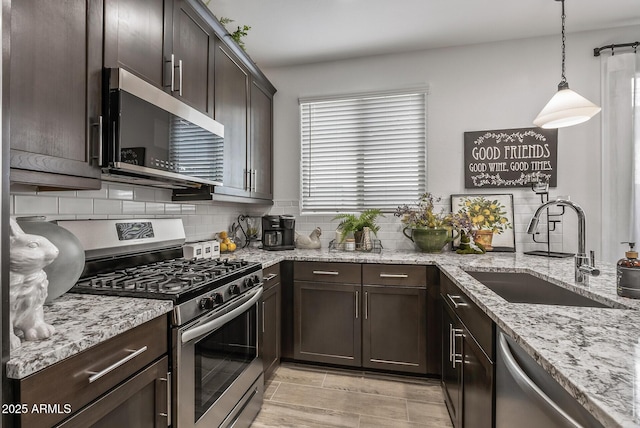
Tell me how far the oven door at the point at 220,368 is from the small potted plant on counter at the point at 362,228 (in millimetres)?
1145

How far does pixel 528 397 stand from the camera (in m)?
0.85

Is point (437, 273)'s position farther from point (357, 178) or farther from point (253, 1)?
point (253, 1)

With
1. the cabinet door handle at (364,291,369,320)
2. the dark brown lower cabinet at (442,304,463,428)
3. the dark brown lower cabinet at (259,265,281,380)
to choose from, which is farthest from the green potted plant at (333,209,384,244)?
the dark brown lower cabinet at (442,304,463,428)

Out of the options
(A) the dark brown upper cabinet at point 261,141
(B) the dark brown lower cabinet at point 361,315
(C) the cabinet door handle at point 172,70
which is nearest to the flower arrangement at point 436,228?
(B) the dark brown lower cabinet at point 361,315

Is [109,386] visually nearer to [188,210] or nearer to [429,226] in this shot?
[188,210]

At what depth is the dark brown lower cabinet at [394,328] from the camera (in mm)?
2311

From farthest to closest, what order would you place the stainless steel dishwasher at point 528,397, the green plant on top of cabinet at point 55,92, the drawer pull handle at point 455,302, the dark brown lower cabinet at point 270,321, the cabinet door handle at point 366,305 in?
1. the cabinet door handle at point 366,305
2. the dark brown lower cabinet at point 270,321
3. the drawer pull handle at point 455,302
4. the green plant on top of cabinet at point 55,92
5. the stainless steel dishwasher at point 528,397

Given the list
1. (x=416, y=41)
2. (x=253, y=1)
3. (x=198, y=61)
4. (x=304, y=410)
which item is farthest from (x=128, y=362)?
(x=416, y=41)

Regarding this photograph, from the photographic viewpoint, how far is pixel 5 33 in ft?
2.39

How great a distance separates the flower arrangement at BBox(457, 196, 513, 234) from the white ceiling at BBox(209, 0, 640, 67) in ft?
4.47

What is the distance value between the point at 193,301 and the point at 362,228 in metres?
1.80

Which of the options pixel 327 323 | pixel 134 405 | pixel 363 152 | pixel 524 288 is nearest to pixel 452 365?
pixel 524 288

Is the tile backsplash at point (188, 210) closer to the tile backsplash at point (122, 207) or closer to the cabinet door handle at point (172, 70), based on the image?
the tile backsplash at point (122, 207)

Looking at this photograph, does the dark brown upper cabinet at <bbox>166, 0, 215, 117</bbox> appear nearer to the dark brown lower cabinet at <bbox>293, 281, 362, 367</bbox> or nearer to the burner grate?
the burner grate
